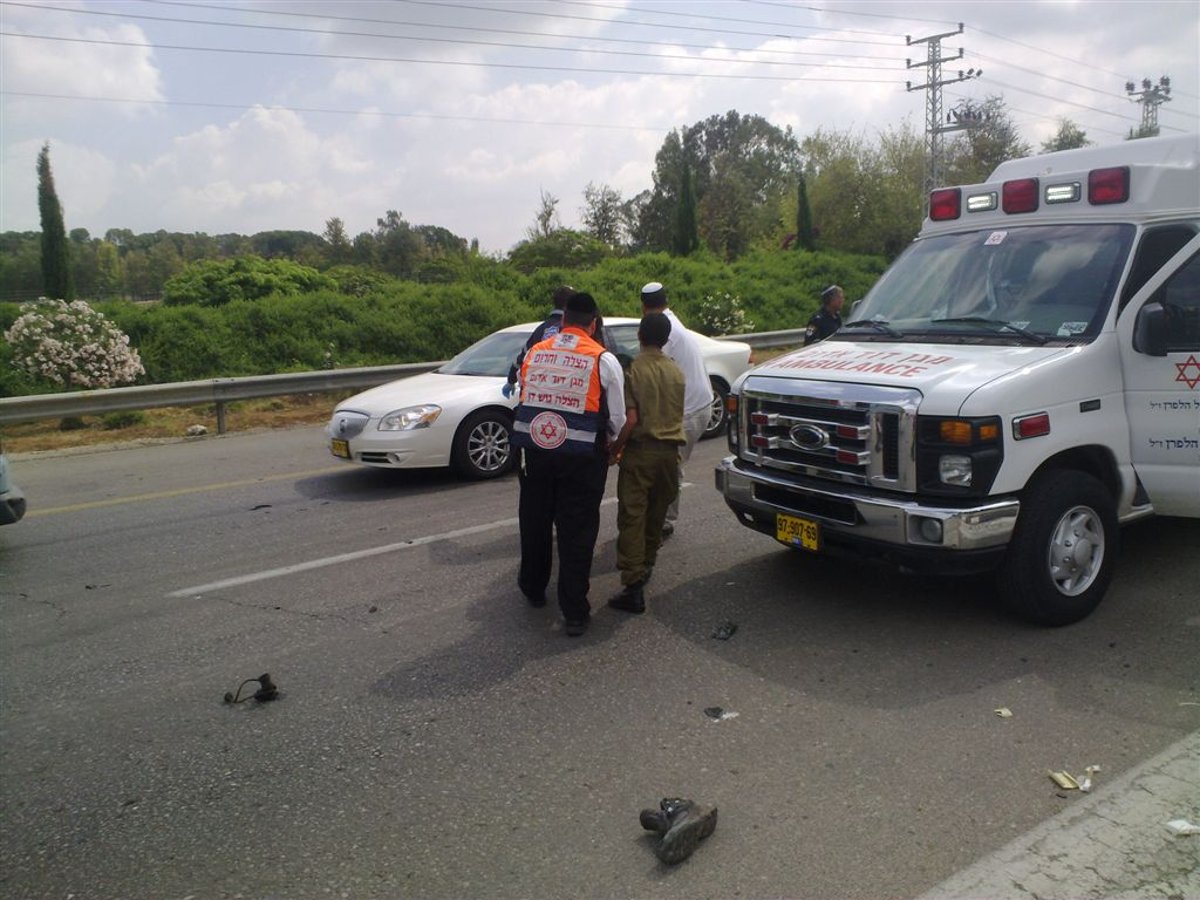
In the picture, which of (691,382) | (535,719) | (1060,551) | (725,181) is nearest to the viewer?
(535,719)

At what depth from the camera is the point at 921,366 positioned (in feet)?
16.6

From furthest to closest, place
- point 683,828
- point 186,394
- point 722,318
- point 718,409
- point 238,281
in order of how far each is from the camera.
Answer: point 238,281 → point 722,318 → point 186,394 → point 718,409 → point 683,828

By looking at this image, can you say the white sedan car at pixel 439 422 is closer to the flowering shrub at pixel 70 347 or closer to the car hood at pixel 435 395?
the car hood at pixel 435 395

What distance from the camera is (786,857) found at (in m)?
3.20

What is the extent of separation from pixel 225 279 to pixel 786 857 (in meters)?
26.1

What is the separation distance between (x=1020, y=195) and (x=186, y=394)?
1097 centimetres

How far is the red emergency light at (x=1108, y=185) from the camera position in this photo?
215 inches

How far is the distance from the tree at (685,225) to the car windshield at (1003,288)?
28.5m

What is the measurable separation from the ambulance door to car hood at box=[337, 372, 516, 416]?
5.44 meters

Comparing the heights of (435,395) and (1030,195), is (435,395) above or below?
below

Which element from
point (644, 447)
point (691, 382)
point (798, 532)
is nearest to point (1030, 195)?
point (691, 382)

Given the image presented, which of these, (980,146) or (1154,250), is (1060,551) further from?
(980,146)

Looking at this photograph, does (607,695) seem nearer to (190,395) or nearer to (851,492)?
(851,492)

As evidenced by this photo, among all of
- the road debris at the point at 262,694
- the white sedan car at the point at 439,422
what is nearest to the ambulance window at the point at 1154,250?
the road debris at the point at 262,694
